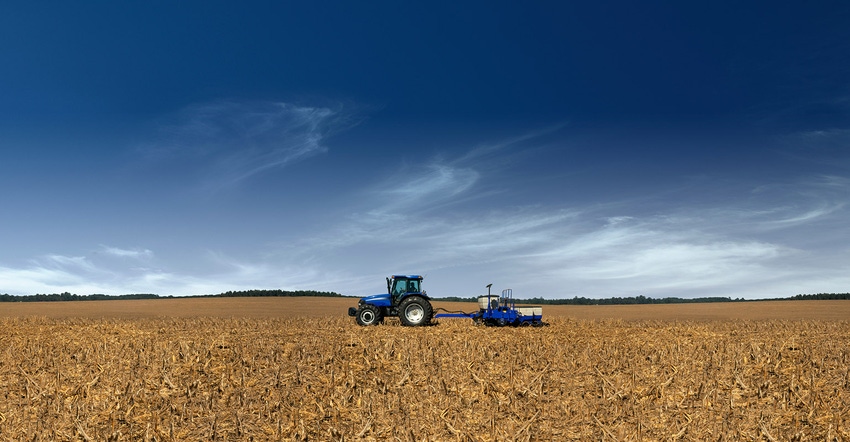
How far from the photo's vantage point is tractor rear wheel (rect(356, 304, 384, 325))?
979 inches

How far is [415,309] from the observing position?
24688 mm

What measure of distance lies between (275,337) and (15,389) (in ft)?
21.0

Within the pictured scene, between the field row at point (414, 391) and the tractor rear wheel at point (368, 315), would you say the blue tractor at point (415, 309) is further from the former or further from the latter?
the field row at point (414, 391)

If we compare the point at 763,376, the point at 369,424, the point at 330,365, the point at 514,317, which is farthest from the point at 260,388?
the point at 514,317

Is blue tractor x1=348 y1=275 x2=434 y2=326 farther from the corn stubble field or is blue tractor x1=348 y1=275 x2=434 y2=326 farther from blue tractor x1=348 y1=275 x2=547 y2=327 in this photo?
the corn stubble field

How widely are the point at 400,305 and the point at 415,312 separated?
2.52 feet

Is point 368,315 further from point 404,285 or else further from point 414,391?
point 414,391

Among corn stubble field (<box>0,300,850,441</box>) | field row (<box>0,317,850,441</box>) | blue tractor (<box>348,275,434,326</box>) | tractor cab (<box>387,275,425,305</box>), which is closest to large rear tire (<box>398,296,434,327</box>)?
blue tractor (<box>348,275,434,326</box>)

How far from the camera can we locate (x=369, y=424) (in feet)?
32.4

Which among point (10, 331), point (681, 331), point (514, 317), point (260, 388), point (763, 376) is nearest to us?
point (260, 388)

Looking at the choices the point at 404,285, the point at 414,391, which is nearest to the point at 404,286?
the point at 404,285

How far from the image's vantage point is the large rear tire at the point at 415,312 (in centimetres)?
2445

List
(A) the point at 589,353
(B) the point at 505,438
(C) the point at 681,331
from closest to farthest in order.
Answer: (B) the point at 505,438
(A) the point at 589,353
(C) the point at 681,331

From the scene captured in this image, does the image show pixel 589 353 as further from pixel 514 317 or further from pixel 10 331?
pixel 10 331
